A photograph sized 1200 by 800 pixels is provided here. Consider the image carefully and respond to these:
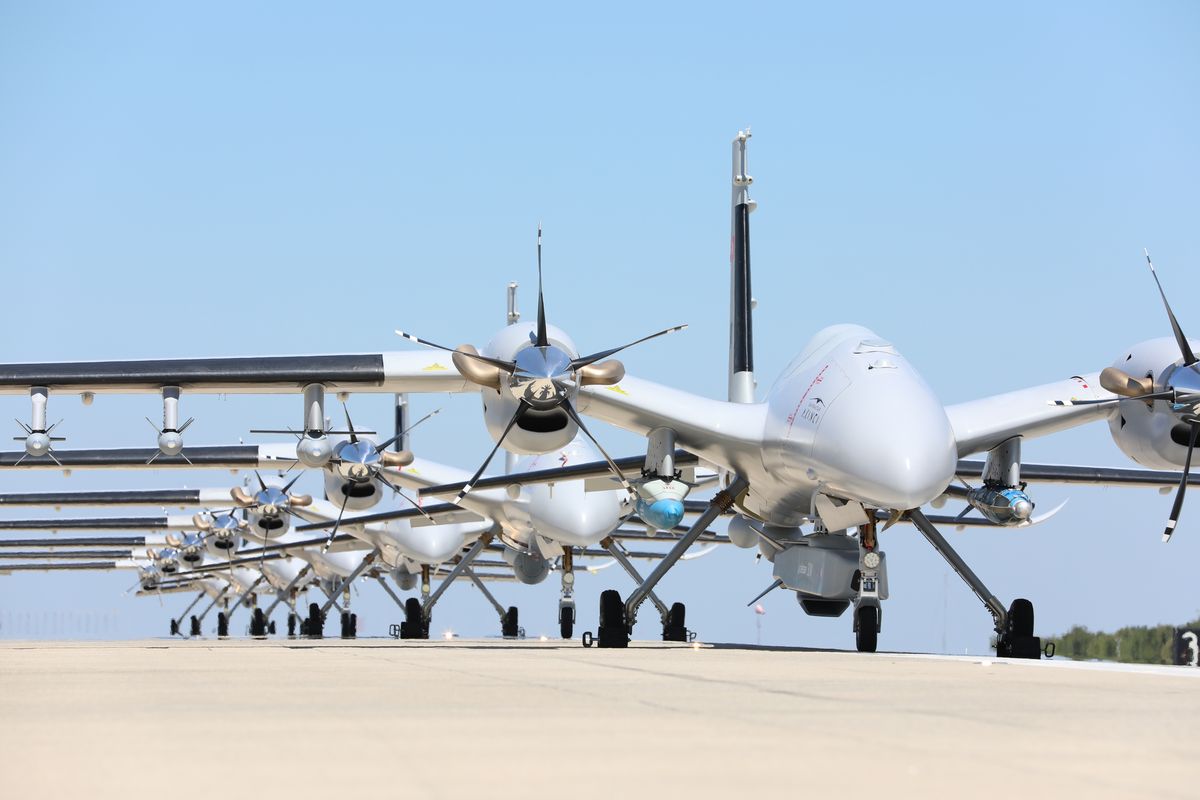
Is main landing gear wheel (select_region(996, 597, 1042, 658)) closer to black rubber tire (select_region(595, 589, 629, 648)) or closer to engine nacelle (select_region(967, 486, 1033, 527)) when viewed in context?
engine nacelle (select_region(967, 486, 1033, 527))

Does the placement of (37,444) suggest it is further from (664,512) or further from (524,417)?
(664,512)

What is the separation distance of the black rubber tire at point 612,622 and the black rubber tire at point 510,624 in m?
28.2

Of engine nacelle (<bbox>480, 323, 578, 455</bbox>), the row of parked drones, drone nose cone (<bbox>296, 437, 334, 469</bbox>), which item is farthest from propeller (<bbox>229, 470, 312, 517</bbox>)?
engine nacelle (<bbox>480, 323, 578, 455</bbox>)

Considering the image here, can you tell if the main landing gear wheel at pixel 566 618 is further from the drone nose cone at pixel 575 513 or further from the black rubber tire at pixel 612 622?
the black rubber tire at pixel 612 622

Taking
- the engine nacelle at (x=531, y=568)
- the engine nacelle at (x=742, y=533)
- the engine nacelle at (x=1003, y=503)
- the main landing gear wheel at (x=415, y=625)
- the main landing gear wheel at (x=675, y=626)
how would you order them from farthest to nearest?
the main landing gear wheel at (x=415, y=625)
the engine nacelle at (x=531, y=568)
the main landing gear wheel at (x=675, y=626)
the engine nacelle at (x=742, y=533)
the engine nacelle at (x=1003, y=503)

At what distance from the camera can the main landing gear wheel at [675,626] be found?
116 ft

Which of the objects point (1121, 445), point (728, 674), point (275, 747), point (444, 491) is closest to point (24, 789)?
point (275, 747)

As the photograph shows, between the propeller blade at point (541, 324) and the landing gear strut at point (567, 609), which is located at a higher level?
the propeller blade at point (541, 324)

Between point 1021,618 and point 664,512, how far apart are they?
194 inches

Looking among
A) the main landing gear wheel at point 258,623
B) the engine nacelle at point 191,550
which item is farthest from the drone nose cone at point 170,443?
the main landing gear wheel at point 258,623

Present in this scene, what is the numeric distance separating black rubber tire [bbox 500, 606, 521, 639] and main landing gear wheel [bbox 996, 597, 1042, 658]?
3080cm

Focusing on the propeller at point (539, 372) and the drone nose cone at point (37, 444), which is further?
the drone nose cone at point (37, 444)

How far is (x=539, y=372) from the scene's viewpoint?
60.5 feet

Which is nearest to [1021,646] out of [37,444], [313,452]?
[313,452]
